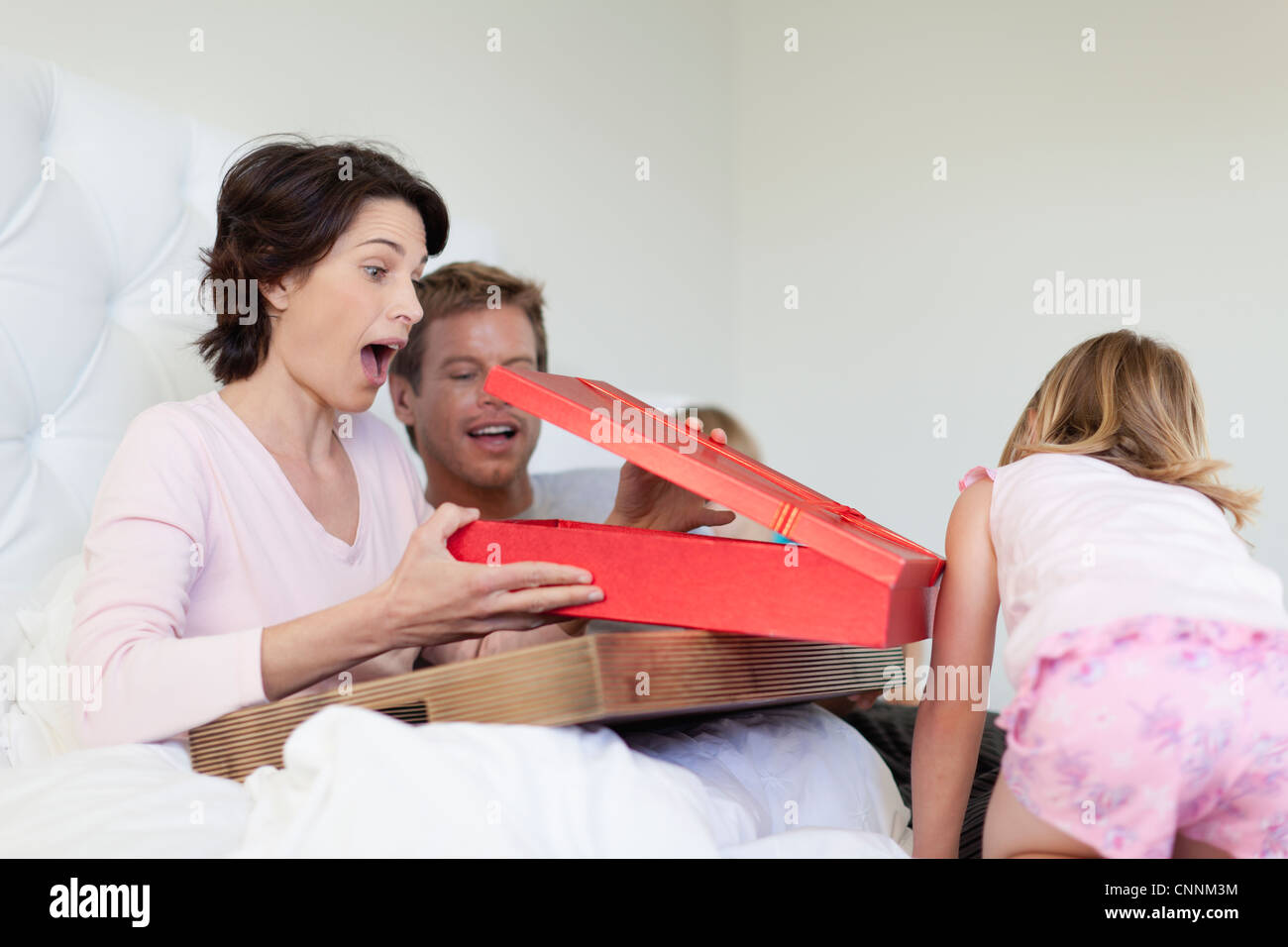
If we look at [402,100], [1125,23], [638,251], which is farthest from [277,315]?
[1125,23]

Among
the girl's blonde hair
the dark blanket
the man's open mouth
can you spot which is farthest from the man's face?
the girl's blonde hair

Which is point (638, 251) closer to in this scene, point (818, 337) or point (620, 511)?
point (818, 337)

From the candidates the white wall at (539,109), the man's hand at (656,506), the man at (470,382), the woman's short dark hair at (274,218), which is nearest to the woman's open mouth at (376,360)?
the woman's short dark hair at (274,218)

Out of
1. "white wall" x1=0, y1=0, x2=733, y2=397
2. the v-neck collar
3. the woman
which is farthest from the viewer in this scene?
"white wall" x1=0, y1=0, x2=733, y2=397

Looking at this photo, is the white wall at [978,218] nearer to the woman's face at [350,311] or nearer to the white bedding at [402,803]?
the woman's face at [350,311]

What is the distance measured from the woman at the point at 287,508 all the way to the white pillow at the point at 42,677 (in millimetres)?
172

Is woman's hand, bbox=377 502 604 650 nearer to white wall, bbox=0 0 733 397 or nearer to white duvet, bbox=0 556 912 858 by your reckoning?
white duvet, bbox=0 556 912 858

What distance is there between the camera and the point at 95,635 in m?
0.98

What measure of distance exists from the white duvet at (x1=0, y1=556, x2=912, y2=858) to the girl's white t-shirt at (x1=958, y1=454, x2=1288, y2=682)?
253 millimetres

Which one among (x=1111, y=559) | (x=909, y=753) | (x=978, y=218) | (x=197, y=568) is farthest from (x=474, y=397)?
(x=978, y=218)

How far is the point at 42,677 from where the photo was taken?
1191 mm

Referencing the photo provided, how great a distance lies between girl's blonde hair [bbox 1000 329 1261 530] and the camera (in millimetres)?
1113

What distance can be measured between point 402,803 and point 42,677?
71 cm

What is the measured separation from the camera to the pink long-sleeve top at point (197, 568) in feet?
3.11
